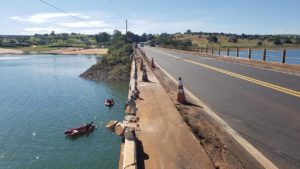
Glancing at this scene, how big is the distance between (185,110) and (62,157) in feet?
28.8

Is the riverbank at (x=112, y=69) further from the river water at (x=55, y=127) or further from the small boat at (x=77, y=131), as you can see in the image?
the small boat at (x=77, y=131)

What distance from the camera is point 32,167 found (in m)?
15.3

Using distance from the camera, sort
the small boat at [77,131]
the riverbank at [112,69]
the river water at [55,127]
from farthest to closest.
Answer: the riverbank at [112,69] < the small boat at [77,131] < the river water at [55,127]

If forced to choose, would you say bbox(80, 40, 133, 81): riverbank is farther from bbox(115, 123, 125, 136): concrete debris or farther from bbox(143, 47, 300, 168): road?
bbox(115, 123, 125, 136): concrete debris

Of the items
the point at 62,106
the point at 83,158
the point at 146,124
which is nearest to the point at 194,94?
the point at 146,124

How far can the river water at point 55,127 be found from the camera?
52.2ft

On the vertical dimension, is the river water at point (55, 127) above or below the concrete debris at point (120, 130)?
below

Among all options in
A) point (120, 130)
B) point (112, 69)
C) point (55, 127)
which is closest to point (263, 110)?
point (120, 130)

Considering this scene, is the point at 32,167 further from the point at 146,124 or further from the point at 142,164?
the point at 142,164

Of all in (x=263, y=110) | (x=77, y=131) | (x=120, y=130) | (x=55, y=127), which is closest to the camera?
(x=120, y=130)

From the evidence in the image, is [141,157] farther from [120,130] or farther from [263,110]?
[263,110]

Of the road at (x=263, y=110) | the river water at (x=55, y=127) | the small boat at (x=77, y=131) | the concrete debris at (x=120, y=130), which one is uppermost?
the road at (x=263, y=110)

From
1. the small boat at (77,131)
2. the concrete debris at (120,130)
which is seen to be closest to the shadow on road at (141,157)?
Answer: the concrete debris at (120,130)

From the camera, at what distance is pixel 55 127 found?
2166 centimetres
